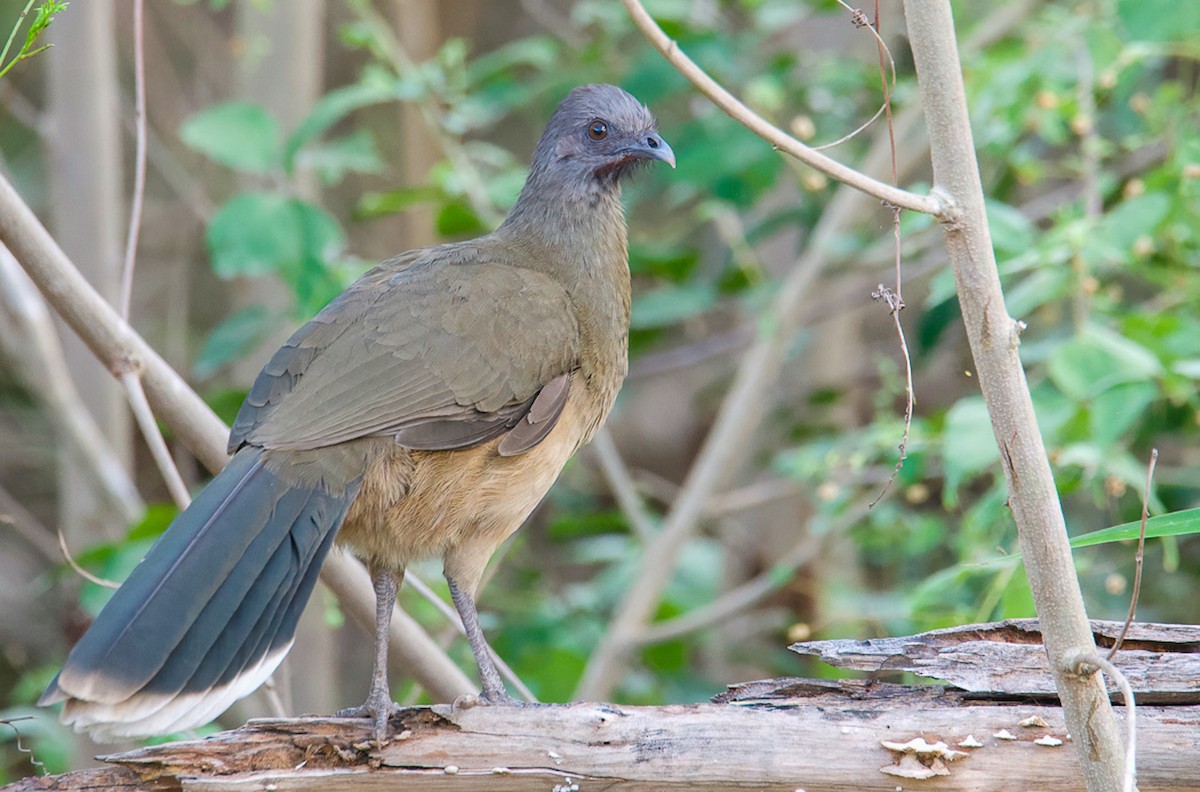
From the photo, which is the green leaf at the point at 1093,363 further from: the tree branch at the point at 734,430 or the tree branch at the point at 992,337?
the tree branch at the point at 734,430

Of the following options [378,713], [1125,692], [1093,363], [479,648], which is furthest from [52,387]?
[1125,692]

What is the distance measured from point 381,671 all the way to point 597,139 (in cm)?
141

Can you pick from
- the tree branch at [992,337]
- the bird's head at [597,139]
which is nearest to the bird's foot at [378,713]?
the tree branch at [992,337]

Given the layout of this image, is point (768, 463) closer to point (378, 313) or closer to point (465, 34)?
point (378, 313)

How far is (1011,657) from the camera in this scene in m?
1.94

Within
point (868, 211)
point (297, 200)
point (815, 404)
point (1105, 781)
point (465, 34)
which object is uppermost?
point (465, 34)

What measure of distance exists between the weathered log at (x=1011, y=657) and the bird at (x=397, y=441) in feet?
2.51

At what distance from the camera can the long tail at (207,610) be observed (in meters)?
1.83

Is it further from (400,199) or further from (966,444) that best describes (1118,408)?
(400,199)

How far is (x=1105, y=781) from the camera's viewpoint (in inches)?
60.2

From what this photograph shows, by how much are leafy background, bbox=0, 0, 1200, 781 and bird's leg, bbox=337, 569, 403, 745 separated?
0.94 meters

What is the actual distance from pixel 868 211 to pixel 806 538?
1479mm

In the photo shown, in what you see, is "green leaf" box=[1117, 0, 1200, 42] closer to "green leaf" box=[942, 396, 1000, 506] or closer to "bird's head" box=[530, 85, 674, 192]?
"green leaf" box=[942, 396, 1000, 506]

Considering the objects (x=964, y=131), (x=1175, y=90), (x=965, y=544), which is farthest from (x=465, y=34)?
(x=964, y=131)
